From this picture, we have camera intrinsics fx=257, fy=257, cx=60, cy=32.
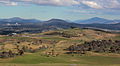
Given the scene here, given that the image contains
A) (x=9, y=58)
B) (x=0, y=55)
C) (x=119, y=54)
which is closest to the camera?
(x=9, y=58)

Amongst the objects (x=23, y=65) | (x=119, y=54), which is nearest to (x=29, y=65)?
(x=23, y=65)

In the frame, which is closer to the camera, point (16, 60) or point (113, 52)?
point (16, 60)

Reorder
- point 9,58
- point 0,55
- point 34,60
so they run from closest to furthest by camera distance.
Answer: point 34,60, point 9,58, point 0,55

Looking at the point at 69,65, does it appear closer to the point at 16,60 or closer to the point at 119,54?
the point at 16,60

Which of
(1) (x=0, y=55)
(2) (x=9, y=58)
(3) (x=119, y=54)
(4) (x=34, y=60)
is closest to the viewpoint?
(4) (x=34, y=60)

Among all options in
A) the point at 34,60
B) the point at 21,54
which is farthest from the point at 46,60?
the point at 21,54

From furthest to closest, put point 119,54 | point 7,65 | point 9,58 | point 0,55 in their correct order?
1. point 119,54
2. point 0,55
3. point 9,58
4. point 7,65

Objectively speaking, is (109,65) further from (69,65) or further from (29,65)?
(29,65)

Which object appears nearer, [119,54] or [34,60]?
[34,60]
